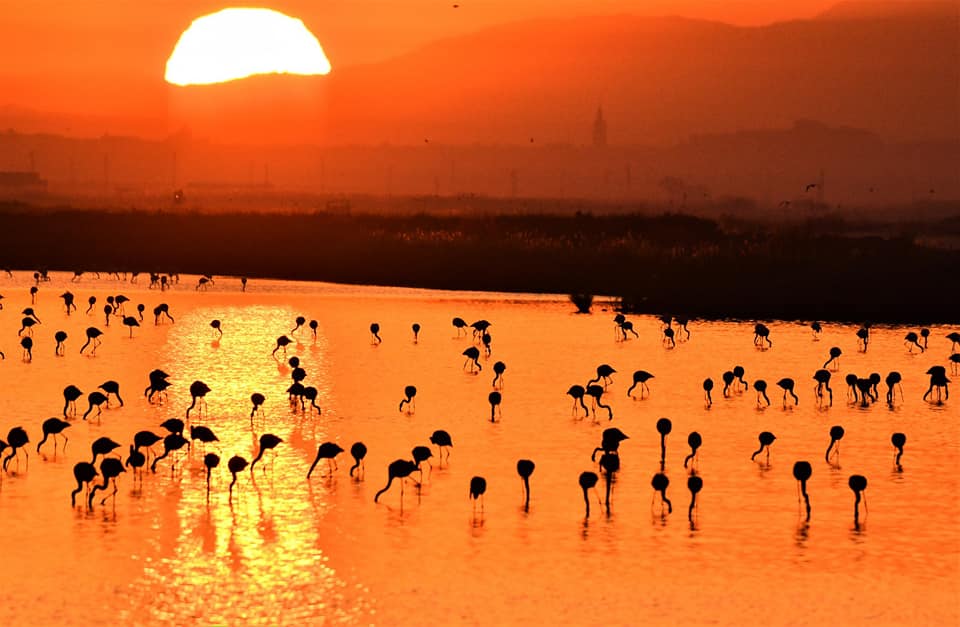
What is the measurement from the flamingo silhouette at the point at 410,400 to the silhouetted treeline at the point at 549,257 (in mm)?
23793

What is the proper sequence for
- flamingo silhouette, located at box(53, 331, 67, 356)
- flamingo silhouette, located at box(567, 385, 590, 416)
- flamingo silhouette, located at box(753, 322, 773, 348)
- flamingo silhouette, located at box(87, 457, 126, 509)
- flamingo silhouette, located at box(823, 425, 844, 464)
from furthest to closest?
flamingo silhouette, located at box(753, 322, 773, 348) < flamingo silhouette, located at box(53, 331, 67, 356) < flamingo silhouette, located at box(567, 385, 590, 416) < flamingo silhouette, located at box(823, 425, 844, 464) < flamingo silhouette, located at box(87, 457, 126, 509)

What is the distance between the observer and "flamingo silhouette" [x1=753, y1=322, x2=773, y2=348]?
42.2m

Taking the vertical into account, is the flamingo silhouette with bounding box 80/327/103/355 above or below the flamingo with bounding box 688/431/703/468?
above

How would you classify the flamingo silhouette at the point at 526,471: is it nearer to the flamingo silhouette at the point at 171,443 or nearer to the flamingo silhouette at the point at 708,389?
the flamingo silhouette at the point at 171,443

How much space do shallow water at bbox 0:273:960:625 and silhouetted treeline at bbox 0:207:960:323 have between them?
74.7ft

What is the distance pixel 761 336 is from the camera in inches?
1752

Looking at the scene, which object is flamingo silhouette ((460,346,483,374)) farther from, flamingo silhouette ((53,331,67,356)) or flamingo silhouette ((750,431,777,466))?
flamingo silhouette ((750,431,777,466))

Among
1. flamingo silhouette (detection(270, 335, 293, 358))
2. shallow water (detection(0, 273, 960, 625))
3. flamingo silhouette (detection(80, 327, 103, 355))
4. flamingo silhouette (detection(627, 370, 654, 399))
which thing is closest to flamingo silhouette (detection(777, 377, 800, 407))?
shallow water (detection(0, 273, 960, 625))

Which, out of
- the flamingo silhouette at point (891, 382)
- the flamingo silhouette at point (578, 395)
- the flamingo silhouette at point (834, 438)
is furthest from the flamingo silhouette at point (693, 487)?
the flamingo silhouette at point (891, 382)

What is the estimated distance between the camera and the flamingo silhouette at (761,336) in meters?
42.2

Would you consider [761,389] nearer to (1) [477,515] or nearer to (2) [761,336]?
(1) [477,515]

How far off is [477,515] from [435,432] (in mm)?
3264

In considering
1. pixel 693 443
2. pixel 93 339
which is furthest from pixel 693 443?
pixel 93 339

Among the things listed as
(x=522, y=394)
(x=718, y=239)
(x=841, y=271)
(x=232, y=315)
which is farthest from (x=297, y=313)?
(x=718, y=239)
